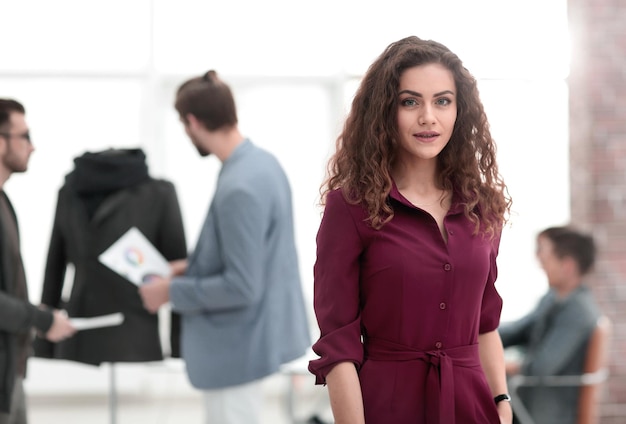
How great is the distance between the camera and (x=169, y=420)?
6715mm

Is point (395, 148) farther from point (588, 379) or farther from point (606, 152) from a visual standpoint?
point (606, 152)

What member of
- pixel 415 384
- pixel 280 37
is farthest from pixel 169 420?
pixel 415 384

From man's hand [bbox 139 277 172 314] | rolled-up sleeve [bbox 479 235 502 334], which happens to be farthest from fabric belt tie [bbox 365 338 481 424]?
man's hand [bbox 139 277 172 314]

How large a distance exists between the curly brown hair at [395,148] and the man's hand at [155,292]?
1.64 m

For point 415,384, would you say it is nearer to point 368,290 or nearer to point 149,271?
point 368,290

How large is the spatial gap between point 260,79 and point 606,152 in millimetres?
2819

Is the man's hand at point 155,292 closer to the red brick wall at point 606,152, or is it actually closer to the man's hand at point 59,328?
the man's hand at point 59,328

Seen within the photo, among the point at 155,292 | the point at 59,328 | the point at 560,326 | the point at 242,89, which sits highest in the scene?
the point at 242,89

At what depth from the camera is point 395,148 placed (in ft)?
6.73

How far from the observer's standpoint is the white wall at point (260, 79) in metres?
6.93

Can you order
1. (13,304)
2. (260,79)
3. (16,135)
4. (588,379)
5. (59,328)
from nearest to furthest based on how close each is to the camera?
(13,304) → (16,135) → (59,328) → (588,379) → (260,79)

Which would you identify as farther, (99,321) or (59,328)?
(99,321)

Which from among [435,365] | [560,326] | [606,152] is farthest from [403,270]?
[606,152]

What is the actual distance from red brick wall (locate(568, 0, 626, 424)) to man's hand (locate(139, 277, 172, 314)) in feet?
9.00
